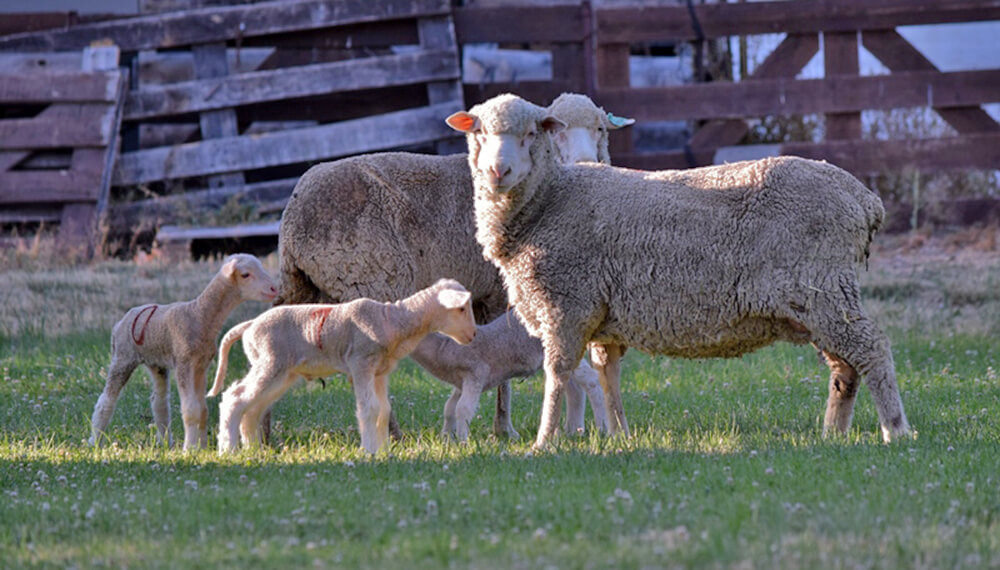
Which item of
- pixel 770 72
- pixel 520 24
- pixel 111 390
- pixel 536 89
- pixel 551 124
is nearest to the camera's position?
pixel 551 124

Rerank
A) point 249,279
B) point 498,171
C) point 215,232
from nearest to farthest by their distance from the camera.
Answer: point 498,171 < point 249,279 < point 215,232

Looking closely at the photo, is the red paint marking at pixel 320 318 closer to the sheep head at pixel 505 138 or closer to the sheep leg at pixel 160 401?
the sheep head at pixel 505 138

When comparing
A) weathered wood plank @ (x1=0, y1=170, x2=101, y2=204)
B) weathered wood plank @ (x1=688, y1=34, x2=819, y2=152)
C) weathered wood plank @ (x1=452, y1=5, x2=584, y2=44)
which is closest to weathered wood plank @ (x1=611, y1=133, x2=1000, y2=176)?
weathered wood plank @ (x1=688, y1=34, x2=819, y2=152)

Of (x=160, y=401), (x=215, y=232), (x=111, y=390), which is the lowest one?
(x=160, y=401)

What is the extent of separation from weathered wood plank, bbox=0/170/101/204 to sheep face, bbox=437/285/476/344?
26.3 ft

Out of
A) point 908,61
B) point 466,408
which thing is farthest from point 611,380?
point 908,61

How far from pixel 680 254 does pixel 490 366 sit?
1489 millimetres

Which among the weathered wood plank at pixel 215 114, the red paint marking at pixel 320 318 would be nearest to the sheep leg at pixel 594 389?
the red paint marking at pixel 320 318

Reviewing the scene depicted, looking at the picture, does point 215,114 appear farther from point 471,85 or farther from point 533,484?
point 533,484

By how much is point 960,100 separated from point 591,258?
855 centimetres

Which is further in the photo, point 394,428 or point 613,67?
point 613,67

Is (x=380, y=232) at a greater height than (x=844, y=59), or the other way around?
(x=844, y=59)

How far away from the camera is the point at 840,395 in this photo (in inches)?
288

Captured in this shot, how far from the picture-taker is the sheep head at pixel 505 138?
7.00 meters
